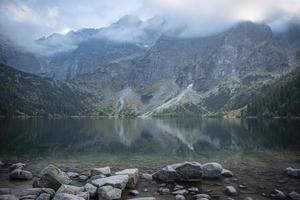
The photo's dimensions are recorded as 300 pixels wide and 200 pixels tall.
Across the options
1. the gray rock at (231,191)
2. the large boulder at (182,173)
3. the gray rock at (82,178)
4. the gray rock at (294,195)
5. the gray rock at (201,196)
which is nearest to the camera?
the gray rock at (294,195)

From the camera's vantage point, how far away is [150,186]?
3164 centimetres

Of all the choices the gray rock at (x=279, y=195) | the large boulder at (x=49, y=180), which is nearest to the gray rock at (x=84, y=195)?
the large boulder at (x=49, y=180)

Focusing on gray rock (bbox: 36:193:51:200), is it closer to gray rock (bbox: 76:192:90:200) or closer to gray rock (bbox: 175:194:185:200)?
gray rock (bbox: 76:192:90:200)

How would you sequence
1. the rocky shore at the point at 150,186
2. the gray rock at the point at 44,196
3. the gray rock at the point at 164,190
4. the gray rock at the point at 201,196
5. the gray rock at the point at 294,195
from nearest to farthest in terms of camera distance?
the gray rock at the point at 44,196 < the gray rock at the point at 294,195 < the rocky shore at the point at 150,186 < the gray rock at the point at 201,196 < the gray rock at the point at 164,190

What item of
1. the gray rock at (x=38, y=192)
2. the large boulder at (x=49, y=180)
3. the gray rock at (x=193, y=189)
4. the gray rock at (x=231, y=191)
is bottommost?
the gray rock at (x=193, y=189)

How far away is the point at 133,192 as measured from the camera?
A: 2880 centimetres

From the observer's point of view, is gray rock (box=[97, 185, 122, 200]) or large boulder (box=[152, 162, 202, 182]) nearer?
gray rock (box=[97, 185, 122, 200])

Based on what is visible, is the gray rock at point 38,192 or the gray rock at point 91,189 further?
the gray rock at point 91,189

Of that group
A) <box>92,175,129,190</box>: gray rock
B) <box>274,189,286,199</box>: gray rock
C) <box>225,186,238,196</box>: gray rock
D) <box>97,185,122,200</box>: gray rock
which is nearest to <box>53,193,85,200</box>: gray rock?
<box>97,185,122,200</box>: gray rock

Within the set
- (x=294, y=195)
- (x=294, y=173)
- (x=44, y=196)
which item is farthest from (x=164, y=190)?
(x=294, y=173)

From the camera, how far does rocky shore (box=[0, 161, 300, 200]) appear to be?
26.5m

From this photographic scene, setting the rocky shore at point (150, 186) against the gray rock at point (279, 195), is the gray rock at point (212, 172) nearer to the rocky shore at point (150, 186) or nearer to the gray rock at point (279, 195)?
the rocky shore at point (150, 186)

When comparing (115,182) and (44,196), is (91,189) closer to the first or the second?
(115,182)

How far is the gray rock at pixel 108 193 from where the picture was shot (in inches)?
1039
